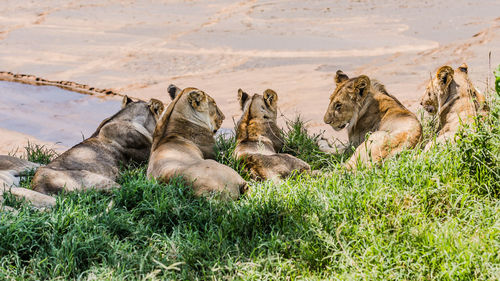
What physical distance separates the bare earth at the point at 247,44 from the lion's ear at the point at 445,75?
1817 mm

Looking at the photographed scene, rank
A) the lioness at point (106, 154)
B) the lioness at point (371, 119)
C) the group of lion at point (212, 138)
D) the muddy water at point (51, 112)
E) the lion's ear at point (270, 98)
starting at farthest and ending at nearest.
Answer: the muddy water at point (51, 112) < the lion's ear at point (270, 98) < the lioness at point (371, 119) < the lioness at point (106, 154) < the group of lion at point (212, 138)

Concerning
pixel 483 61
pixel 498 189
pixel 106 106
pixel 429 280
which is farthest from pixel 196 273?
pixel 483 61

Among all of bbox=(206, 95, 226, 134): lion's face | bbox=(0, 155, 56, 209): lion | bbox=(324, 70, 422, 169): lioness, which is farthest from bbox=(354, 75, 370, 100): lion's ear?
bbox=(0, 155, 56, 209): lion

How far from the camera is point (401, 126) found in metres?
6.38

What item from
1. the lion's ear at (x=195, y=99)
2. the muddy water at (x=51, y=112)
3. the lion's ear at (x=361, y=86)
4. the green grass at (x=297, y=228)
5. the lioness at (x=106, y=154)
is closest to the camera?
the green grass at (x=297, y=228)

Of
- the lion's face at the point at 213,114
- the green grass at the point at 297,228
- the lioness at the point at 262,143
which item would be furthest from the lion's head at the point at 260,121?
the green grass at the point at 297,228

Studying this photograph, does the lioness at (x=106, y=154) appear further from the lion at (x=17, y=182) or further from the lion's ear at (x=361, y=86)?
the lion's ear at (x=361, y=86)

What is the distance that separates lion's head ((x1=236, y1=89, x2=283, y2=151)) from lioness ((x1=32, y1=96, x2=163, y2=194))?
1028 mm

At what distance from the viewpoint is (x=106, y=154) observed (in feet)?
22.7

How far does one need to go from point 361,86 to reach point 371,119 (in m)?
0.36

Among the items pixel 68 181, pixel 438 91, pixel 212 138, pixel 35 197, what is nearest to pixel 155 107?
pixel 212 138

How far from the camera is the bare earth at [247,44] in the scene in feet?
34.3

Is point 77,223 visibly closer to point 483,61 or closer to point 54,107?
point 54,107

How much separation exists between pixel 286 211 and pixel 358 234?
71 centimetres
